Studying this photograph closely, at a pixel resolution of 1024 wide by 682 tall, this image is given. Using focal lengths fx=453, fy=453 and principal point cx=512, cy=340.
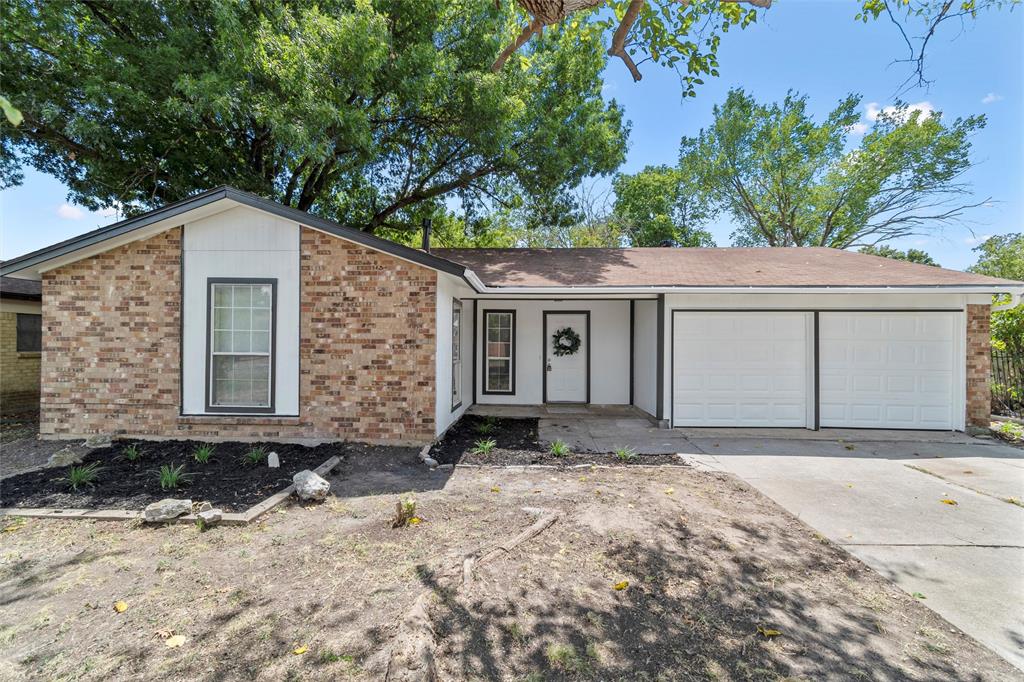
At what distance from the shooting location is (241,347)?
647cm

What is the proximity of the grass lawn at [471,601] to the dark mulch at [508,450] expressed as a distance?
170cm

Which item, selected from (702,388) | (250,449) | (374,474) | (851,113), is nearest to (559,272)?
(702,388)

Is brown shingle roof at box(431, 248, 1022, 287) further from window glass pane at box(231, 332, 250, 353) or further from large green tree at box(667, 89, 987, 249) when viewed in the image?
large green tree at box(667, 89, 987, 249)

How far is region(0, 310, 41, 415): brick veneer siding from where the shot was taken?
959 cm

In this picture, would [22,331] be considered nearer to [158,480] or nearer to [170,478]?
[158,480]

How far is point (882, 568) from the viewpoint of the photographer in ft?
11.0

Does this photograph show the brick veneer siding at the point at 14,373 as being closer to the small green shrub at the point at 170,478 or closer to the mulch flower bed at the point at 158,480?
the mulch flower bed at the point at 158,480

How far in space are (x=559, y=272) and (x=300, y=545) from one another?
7.05 m

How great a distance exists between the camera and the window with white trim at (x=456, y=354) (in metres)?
8.12

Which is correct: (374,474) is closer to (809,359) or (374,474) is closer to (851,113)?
(809,359)

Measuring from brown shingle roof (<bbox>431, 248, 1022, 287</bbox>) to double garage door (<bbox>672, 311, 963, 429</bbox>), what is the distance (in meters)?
0.63

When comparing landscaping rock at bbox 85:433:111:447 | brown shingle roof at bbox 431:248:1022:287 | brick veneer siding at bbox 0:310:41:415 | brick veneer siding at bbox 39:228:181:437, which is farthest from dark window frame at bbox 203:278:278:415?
brick veneer siding at bbox 0:310:41:415

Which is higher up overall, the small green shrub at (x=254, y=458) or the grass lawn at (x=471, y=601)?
the small green shrub at (x=254, y=458)

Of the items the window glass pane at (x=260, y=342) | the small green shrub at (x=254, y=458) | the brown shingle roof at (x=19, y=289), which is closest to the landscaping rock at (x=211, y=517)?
the small green shrub at (x=254, y=458)
